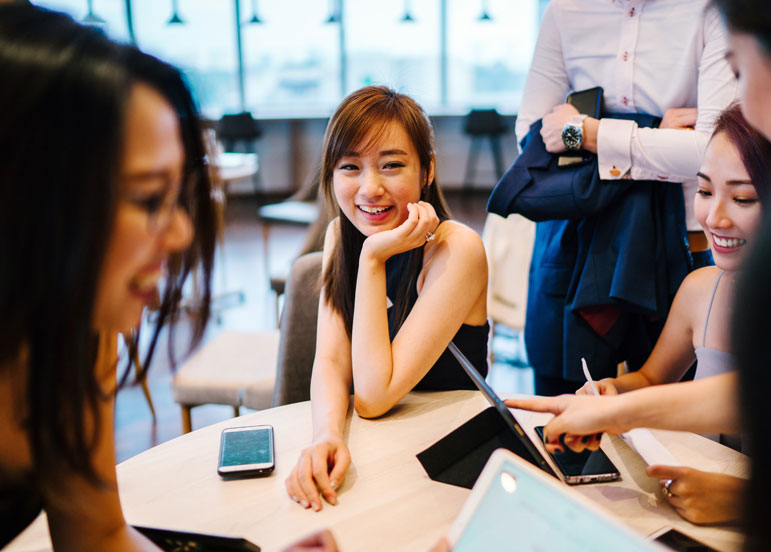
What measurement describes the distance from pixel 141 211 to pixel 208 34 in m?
8.08

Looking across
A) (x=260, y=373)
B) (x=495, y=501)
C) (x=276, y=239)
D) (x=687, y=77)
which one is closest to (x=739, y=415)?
(x=495, y=501)

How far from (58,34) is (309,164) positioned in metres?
7.84

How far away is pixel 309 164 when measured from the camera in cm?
848

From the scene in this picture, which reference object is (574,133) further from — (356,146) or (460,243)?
(356,146)

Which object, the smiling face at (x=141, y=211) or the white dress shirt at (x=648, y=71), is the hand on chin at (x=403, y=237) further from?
the smiling face at (x=141, y=211)

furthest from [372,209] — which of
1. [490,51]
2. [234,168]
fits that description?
[490,51]

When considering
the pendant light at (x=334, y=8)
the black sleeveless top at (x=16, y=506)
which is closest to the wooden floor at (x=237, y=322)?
the black sleeveless top at (x=16, y=506)

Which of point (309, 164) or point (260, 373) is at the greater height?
point (309, 164)

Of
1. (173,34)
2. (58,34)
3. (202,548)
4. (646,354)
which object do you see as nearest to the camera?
(58,34)

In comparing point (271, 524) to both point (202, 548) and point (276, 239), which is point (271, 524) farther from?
point (276, 239)

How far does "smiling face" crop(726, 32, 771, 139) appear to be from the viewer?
2.74 feet

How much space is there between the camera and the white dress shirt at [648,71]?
1665 mm

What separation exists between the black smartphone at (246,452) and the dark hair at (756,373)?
2.89 feet

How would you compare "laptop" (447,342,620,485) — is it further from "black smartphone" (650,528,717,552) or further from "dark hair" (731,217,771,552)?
"dark hair" (731,217,771,552)
